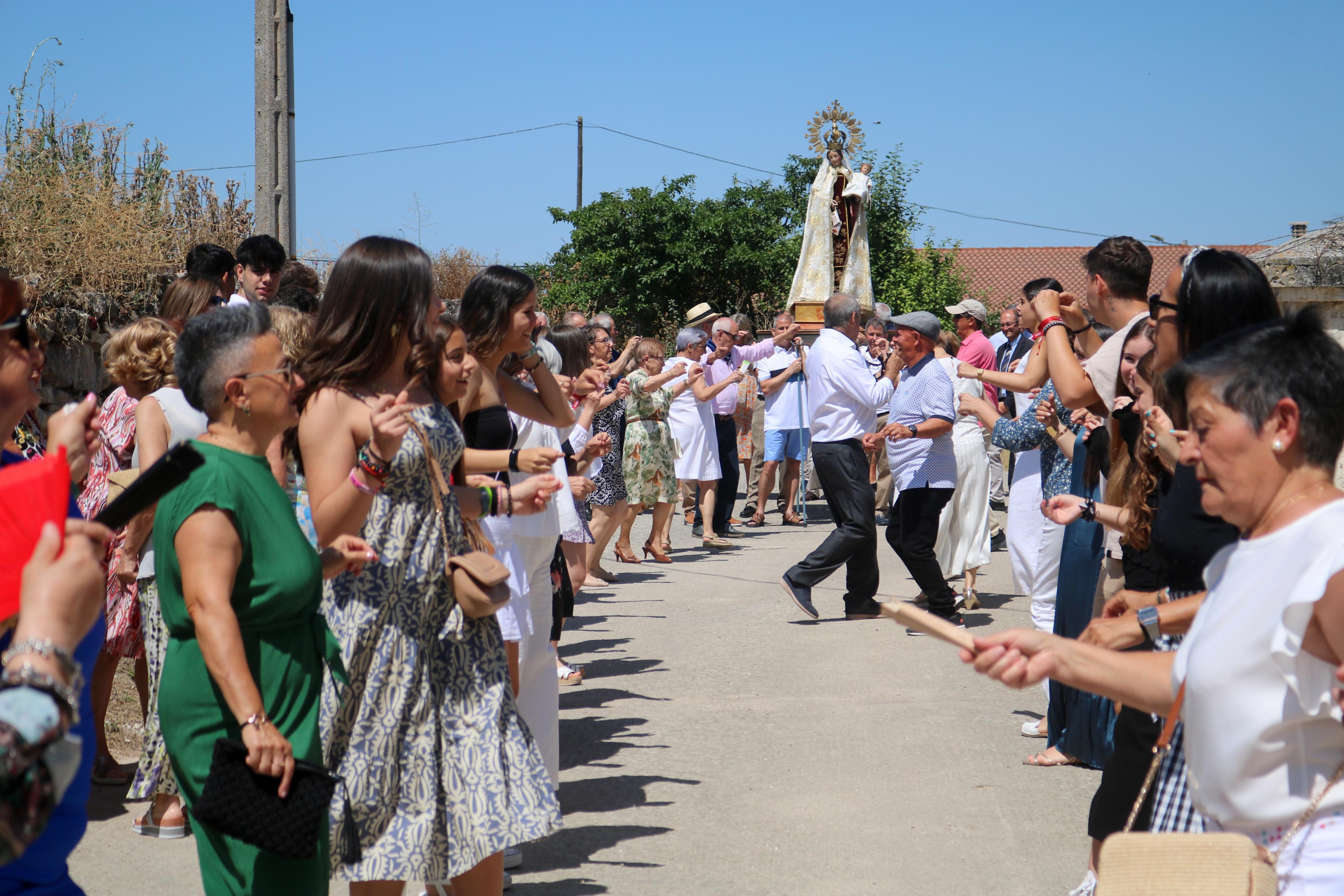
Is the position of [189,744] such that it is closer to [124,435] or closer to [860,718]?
[124,435]

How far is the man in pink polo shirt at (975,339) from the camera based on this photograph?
10.4m

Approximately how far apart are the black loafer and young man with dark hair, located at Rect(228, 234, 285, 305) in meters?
4.15

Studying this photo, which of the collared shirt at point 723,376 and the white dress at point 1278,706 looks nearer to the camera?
the white dress at point 1278,706

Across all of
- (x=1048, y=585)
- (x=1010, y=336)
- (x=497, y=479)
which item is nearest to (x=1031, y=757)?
(x=1048, y=585)

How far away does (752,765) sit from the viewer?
17.9ft

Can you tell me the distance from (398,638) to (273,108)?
21.4ft

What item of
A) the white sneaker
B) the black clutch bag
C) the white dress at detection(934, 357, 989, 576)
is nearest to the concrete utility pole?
the white dress at detection(934, 357, 989, 576)

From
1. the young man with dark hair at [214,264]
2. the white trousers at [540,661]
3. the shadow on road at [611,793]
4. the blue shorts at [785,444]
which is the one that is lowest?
the shadow on road at [611,793]

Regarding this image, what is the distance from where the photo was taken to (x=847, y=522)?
27.5 ft

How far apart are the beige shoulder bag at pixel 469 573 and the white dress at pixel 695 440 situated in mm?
8564

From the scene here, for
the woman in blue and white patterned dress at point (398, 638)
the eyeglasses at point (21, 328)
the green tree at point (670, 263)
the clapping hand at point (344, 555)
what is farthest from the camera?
the green tree at point (670, 263)

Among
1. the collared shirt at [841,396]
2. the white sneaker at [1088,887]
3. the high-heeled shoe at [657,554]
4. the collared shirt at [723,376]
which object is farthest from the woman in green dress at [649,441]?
the white sneaker at [1088,887]

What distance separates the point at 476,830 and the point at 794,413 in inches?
410

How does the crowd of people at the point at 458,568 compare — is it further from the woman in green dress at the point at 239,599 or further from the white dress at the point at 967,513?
the white dress at the point at 967,513
